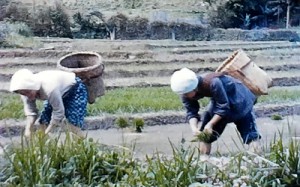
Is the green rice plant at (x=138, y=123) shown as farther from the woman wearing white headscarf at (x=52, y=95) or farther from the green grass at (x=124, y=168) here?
the green grass at (x=124, y=168)

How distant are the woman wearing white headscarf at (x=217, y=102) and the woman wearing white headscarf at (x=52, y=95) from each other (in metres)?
0.46

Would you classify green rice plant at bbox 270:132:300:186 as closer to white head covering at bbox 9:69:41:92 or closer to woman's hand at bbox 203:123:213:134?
woman's hand at bbox 203:123:213:134

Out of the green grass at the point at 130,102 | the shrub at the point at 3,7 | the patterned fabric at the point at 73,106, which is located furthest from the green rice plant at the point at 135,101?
the shrub at the point at 3,7

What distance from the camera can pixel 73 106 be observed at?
11.7 feet

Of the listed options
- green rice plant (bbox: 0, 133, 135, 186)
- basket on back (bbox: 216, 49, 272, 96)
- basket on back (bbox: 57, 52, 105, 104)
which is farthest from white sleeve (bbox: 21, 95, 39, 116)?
basket on back (bbox: 216, 49, 272, 96)

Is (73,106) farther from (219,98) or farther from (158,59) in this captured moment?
(158,59)

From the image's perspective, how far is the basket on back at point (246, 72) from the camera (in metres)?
3.76

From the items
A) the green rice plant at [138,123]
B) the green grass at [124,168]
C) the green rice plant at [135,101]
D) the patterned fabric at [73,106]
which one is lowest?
the green rice plant at [138,123]

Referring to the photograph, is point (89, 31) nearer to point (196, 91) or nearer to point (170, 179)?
point (196, 91)

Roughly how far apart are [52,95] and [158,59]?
1.40m

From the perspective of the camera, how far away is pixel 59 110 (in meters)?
3.43

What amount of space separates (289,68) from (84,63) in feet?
5.11

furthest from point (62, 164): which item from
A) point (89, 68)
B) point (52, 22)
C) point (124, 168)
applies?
point (52, 22)

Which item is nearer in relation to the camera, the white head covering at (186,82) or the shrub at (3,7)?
the white head covering at (186,82)
